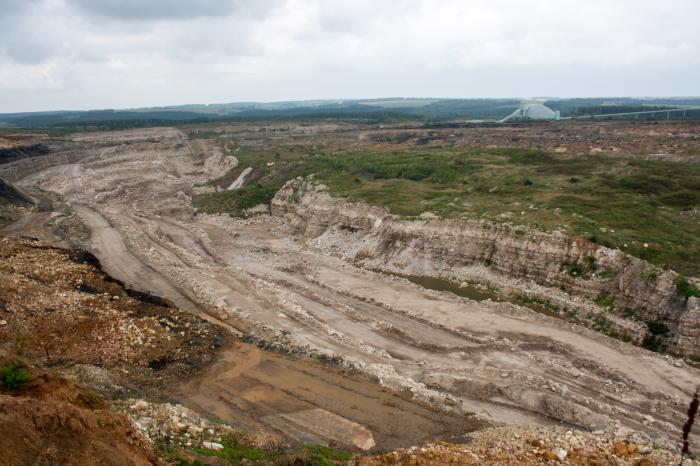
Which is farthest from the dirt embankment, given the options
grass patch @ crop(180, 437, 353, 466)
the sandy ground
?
grass patch @ crop(180, 437, 353, 466)

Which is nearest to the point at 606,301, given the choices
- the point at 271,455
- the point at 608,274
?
the point at 608,274

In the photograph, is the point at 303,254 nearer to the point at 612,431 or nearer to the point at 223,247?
the point at 223,247

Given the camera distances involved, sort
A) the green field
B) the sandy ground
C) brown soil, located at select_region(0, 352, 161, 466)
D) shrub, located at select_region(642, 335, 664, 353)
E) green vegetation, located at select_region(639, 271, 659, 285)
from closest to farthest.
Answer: brown soil, located at select_region(0, 352, 161, 466) < the sandy ground < shrub, located at select_region(642, 335, 664, 353) < green vegetation, located at select_region(639, 271, 659, 285) < the green field

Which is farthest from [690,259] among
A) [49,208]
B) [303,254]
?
[49,208]

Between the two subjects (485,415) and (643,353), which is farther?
(643,353)

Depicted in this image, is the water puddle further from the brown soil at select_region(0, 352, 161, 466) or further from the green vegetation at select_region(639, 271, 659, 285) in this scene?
the brown soil at select_region(0, 352, 161, 466)

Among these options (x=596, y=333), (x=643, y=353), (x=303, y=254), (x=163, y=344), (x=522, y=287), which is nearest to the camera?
(x=163, y=344)
